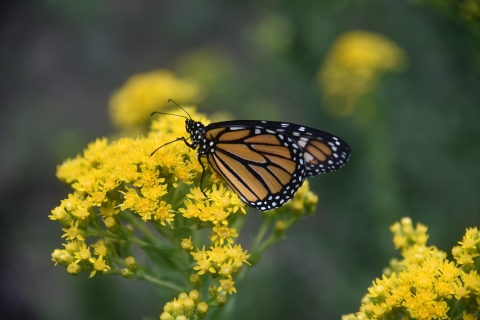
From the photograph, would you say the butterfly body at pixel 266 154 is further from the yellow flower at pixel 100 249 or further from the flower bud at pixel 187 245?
the yellow flower at pixel 100 249

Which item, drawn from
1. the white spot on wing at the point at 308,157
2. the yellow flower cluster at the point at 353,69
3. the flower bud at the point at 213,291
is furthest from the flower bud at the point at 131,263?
the yellow flower cluster at the point at 353,69

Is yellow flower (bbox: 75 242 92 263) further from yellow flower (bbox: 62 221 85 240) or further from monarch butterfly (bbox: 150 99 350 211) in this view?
monarch butterfly (bbox: 150 99 350 211)

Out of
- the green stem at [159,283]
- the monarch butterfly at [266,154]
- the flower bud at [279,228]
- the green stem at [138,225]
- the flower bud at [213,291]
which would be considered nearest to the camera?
the flower bud at [213,291]

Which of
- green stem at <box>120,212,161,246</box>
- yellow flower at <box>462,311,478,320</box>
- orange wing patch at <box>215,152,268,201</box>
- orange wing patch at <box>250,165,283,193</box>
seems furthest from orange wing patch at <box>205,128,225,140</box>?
yellow flower at <box>462,311,478,320</box>

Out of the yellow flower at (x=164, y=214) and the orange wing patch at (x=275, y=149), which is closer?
the yellow flower at (x=164, y=214)

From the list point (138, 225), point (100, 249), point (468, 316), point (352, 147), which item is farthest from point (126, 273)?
point (352, 147)

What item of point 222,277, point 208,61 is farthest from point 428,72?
point 222,277

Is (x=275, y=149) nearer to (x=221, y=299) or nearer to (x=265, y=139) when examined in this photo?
(x=265, y=139)
